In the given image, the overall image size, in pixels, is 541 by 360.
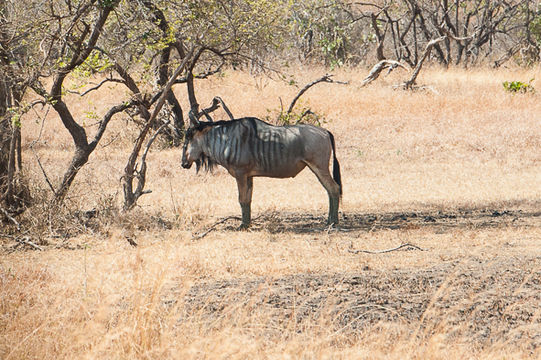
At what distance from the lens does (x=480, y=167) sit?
17297 millimetres

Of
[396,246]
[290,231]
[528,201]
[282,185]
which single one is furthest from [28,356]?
[282,185]

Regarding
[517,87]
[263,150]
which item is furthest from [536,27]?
[263,150]

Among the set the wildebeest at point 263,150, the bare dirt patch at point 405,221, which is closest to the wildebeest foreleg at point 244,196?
the wildebeest at point 263,150

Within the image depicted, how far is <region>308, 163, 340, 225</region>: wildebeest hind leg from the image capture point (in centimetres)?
1071

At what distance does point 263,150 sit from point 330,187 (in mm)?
1082

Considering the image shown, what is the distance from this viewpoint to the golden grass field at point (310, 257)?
16.5ft

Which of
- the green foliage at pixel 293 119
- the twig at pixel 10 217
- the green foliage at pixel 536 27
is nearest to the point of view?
the twig at pixel 10 217

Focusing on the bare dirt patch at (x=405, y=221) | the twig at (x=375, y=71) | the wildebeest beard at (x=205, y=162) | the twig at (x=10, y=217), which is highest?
the twig at (x=375, y=71)

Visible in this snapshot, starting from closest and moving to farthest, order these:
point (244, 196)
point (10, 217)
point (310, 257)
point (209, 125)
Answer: point (310, 257), point (10, 217), point (244, 196), point (209, 125)

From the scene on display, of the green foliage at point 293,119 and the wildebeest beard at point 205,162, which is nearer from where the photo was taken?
the wildebeest beard at point 205,162

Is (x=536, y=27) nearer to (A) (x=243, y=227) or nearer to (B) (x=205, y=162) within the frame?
(B) (x=205, y=162)

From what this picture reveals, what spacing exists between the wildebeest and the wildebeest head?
0.05 feet

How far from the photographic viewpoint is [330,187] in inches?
425

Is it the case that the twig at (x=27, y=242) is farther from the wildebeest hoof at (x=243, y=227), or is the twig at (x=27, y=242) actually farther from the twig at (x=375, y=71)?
the twig at (x=375, y=71)
